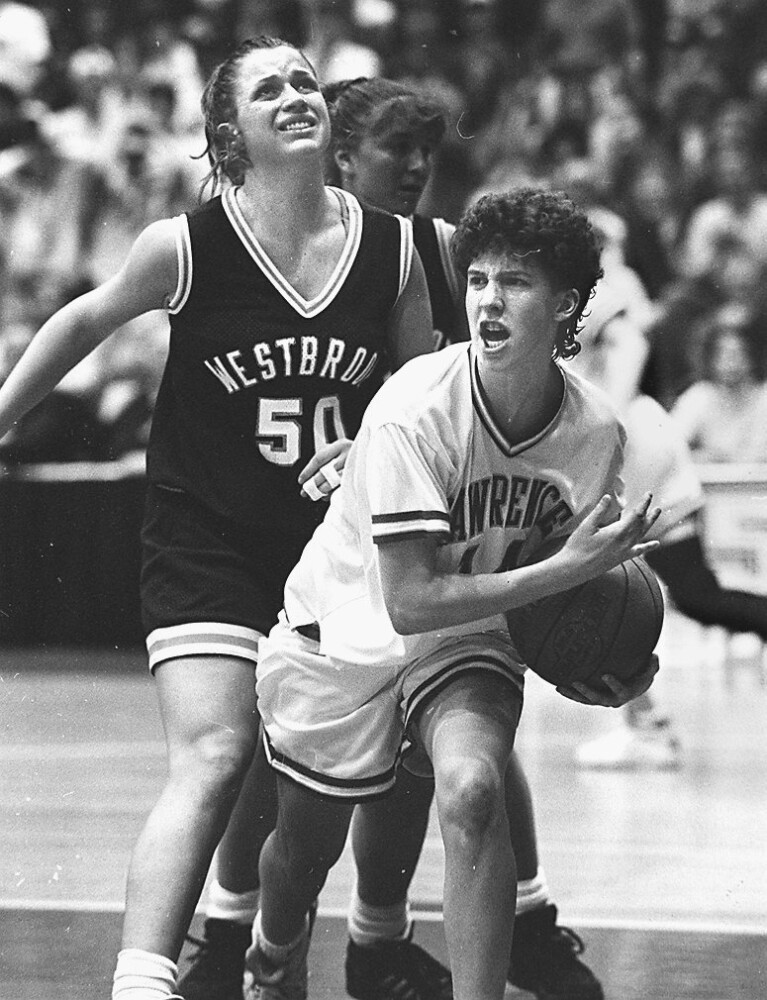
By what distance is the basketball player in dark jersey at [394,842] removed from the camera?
3551 mm

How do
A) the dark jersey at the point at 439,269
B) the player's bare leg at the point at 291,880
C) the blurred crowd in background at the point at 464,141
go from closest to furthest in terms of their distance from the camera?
1. the player's bare leg at the point at 291,880
2. the dark jersey at the point at 439,269
3. the blurred crowd in background at the point at 464,141

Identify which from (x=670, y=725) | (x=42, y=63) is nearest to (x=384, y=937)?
(x=670, y=725)

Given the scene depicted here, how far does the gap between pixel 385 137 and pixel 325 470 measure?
900 millimetres

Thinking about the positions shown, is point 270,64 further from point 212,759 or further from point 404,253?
point 212,759

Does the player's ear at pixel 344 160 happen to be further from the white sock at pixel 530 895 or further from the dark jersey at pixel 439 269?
the white sock at pixel 530 895

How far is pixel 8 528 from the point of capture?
8281 millimetres

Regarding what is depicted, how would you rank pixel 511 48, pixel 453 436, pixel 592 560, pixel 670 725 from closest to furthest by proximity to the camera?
1. pixel 592 560
2. pixel 453 436
3. pixel 670 725
4. pixel 511 48

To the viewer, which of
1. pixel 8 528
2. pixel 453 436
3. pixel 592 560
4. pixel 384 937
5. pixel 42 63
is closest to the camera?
pixel 592 560

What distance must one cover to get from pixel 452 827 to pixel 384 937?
2.87 feet

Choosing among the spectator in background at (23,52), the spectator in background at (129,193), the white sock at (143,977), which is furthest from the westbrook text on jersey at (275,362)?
the spectator in background at (23,52)

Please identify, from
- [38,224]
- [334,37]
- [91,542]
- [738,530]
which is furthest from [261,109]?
[334,37]

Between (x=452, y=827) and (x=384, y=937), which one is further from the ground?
(x=452, y=827)

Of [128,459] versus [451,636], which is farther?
[128,459]

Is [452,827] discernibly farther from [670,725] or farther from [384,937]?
[670,725]
